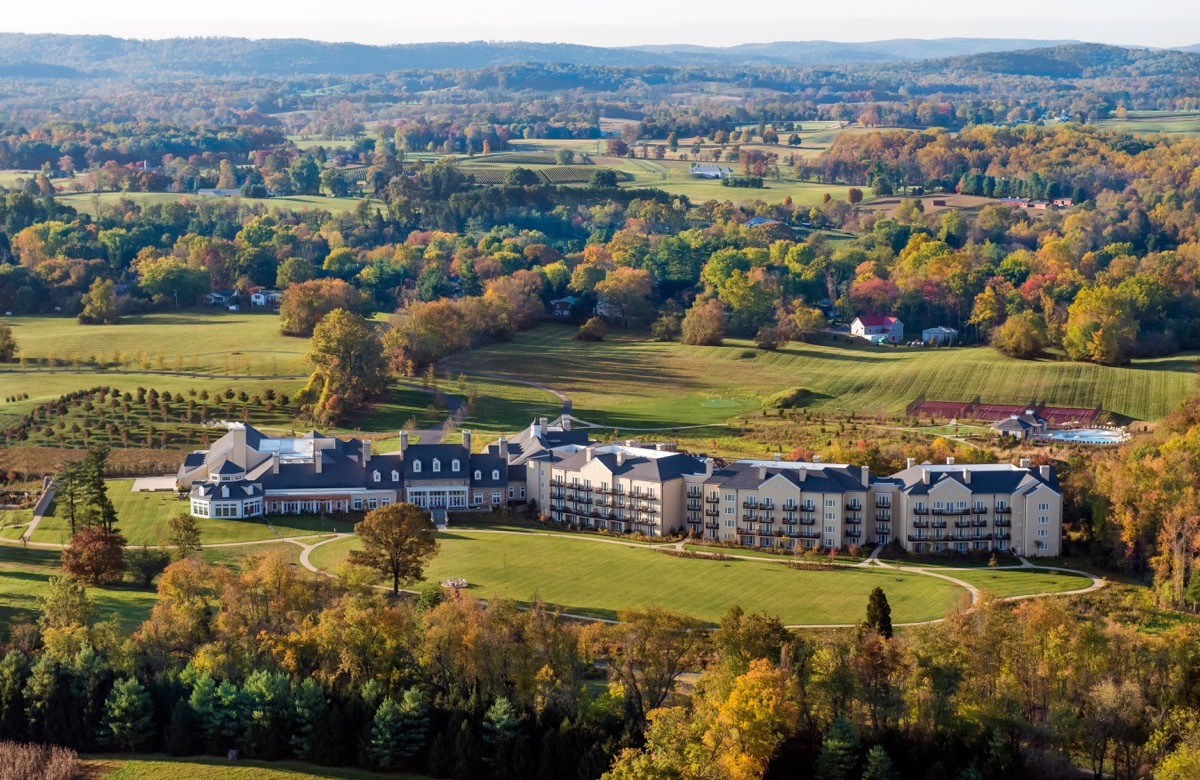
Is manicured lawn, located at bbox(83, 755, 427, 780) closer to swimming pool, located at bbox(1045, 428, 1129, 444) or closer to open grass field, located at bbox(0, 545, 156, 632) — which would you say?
open grass field, located at bbox(0, 545, 156, 632)

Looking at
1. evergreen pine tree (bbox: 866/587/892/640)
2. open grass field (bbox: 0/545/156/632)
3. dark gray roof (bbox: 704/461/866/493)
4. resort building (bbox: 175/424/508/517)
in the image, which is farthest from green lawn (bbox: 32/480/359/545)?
evergreen pine tree (bbox: 866/587/892/640)

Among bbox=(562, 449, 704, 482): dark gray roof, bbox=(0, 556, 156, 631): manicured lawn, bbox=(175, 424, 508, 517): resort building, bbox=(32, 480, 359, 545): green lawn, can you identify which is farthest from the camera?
bbox=(175, 424, 508, 517): resort building

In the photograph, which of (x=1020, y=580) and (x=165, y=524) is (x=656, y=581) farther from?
(x=165, y=524)

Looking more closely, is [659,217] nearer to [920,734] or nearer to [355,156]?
[355,156]

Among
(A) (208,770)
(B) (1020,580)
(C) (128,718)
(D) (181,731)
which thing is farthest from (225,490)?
(B) (1020,580)

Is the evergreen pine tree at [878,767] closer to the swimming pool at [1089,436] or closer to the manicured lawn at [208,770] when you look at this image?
the manicured lawn at [208,770]

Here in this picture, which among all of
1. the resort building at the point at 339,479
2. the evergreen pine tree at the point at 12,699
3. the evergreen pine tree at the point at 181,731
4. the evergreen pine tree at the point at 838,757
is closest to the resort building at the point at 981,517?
the resort building at the point at 339,479
